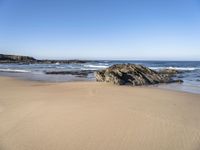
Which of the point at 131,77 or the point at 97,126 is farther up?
the point at 131,77

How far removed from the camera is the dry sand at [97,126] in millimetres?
3871

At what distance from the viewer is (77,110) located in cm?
595

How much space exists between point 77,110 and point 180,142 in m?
2.84

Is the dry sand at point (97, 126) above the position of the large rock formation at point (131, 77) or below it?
below

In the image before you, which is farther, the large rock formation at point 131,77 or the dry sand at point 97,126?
the large rock formation at point 131,77

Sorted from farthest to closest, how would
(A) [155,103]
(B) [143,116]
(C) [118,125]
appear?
(A) [155,103], (B) [143,116], (C) [118,125]

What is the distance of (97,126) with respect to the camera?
471 cm

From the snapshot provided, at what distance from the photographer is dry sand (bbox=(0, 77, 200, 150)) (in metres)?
3.87

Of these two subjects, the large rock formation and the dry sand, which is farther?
the large rock formation

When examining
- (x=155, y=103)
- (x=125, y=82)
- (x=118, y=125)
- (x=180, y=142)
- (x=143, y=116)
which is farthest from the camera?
(x=125, y=82)

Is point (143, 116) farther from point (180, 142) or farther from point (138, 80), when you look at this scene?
point (138, 80)

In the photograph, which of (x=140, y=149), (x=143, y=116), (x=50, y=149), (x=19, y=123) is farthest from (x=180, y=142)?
(x=19, y=123)

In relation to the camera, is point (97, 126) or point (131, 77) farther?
point (131, 77)

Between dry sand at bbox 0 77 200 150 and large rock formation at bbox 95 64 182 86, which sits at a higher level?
large rock formation at bbox 95 64 182 86
